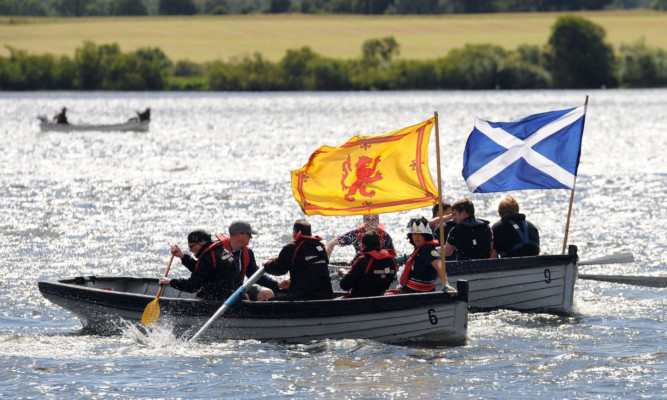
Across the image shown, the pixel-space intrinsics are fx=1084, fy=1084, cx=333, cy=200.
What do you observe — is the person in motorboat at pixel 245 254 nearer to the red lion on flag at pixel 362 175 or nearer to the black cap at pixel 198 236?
the black cap at pixel 198 236

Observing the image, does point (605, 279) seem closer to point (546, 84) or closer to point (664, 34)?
point (546, 84)

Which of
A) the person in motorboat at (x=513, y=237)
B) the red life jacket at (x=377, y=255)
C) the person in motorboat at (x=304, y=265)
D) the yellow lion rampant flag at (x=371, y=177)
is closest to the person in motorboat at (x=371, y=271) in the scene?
the red life jacket at (x=377, y=255)

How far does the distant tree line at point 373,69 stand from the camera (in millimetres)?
155250

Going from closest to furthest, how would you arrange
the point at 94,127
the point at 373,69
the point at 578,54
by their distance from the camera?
the point at 94,127 < the point at 578,54 < the point at 373,69

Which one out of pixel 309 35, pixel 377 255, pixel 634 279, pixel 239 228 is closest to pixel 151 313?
pixel 239 228

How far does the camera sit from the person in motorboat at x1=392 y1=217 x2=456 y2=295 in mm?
13852

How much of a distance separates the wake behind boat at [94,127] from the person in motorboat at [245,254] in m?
51.4

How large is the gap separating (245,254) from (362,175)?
1.99 meters

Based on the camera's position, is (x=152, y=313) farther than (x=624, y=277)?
No

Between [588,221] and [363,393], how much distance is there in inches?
633

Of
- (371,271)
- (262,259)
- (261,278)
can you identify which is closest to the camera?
(371,271)

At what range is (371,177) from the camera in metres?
13.9

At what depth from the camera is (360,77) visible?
168500mm

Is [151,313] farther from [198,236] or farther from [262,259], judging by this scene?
[262,259]
